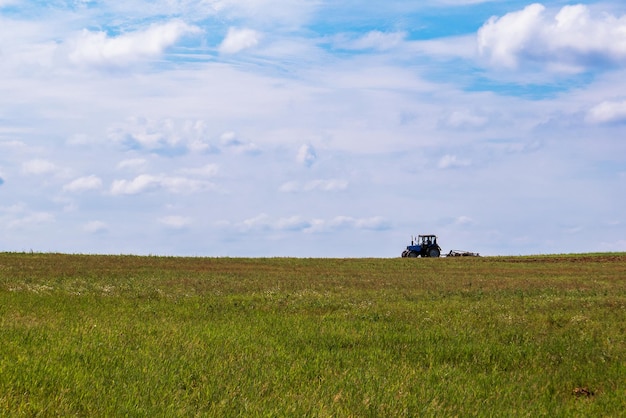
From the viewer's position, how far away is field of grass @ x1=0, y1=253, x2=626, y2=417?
31.7 feet

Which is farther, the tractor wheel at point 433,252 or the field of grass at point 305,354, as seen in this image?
the tractor wheel at point 433,252

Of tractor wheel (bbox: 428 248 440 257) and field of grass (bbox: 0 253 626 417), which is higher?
tractor wheel (bbox: 428 248 440 257)

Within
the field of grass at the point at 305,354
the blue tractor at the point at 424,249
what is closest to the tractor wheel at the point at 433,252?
the blue tractor at the point at 424,249

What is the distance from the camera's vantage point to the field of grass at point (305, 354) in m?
9.66

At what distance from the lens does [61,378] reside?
32.1ft

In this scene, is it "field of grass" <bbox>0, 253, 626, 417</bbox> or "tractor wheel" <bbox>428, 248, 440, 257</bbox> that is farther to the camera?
"tractor wheel" <bbox>428, 248, 440, 257</bbox>

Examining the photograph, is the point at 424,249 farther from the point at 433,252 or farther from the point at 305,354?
the point at 305,354

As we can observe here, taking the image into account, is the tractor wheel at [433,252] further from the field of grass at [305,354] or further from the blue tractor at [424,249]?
the field of grass at [305,354]

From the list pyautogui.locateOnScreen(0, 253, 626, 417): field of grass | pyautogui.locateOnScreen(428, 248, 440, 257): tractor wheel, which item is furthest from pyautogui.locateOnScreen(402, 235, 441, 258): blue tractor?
pyautogui.locateOnScreen(0, 253, 626, 417): field of grass

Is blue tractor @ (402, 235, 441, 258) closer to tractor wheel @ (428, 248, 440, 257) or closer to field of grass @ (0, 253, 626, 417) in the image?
tractor wheel @ (428, 248, 440, 257)

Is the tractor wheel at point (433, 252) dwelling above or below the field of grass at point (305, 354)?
above

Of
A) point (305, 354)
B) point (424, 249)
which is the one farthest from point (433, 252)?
point (305, 354)

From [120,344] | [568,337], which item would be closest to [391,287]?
[568,337]

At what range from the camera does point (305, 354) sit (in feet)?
45.5
